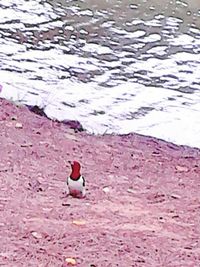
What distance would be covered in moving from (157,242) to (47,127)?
3.14 m

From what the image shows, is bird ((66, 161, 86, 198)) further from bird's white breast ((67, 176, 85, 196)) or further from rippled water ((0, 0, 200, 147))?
rippled water ((0, 0, 200, 147))

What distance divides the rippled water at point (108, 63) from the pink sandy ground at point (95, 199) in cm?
77

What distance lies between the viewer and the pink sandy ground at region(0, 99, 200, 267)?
3.64 meters

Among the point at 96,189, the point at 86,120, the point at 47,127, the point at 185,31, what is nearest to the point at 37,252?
the point at 96,189

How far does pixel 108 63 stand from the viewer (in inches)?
396

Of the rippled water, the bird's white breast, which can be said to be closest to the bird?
the bird's white breast

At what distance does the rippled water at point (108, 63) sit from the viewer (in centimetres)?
805

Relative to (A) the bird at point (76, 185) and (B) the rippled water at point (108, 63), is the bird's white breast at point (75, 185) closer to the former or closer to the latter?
(A) the bird at point (76, 185)

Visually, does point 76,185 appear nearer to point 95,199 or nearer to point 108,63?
point 95,199

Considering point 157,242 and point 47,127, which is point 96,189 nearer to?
point 157,242

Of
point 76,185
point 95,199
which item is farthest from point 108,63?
point 76,185

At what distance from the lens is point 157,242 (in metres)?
3.87

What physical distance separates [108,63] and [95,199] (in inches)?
212

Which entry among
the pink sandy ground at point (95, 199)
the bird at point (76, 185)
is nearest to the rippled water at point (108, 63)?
the pink sandy ground at point (95, 199)
